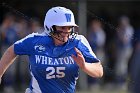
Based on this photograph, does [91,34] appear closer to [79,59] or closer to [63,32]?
[63,32]

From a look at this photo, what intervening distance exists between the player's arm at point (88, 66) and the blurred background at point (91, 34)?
932cm

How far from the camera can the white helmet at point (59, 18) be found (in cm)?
723

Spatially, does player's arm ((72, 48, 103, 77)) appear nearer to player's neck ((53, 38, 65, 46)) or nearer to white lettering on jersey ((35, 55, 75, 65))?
white lettering on jersey ((35, 55, 75, 65))

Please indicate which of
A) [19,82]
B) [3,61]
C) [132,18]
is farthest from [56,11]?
[132,18]

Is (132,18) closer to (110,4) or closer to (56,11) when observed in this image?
(110,4)

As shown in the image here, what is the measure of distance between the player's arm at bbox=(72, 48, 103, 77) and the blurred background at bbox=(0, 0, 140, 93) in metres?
9.32

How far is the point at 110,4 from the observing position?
22.1 metres

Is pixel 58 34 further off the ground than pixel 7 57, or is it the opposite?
pixel 58 34

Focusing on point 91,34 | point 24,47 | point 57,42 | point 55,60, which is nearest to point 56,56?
point 55,60

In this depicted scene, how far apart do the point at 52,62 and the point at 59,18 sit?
525 mm

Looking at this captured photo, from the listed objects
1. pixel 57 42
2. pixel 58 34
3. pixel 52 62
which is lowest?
pixel 52 62

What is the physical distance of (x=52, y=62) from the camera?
24.1 feet

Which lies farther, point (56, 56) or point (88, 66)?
point (56, 56)

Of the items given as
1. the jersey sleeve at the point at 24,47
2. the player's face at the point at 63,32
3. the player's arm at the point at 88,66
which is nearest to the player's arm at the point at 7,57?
the jersey sleeve at the point at 24,47
